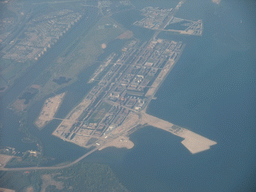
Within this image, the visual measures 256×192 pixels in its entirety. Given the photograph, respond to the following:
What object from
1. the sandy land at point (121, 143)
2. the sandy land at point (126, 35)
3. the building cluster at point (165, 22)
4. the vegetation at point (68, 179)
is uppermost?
the building cluster at point (165, 22)

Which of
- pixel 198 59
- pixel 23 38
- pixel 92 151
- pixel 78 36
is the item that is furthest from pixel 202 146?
pixel 23 38

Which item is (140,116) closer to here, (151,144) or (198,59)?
(151,144)

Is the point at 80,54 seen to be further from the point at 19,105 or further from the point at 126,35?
the point at 19,105

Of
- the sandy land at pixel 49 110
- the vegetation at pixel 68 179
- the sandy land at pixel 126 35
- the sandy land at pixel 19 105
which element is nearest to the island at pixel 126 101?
the sandy land at pixel 126 35

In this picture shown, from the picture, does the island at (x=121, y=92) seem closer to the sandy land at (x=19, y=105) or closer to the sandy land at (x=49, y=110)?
the sandy land at (x=49, y=110)

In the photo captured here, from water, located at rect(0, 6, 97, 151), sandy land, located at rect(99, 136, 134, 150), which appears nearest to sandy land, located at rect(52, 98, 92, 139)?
water, located at rect(0, 6, 97, 151)

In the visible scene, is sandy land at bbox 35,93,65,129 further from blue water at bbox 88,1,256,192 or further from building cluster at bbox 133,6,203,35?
building cluster at bbox 133,6,203,35
